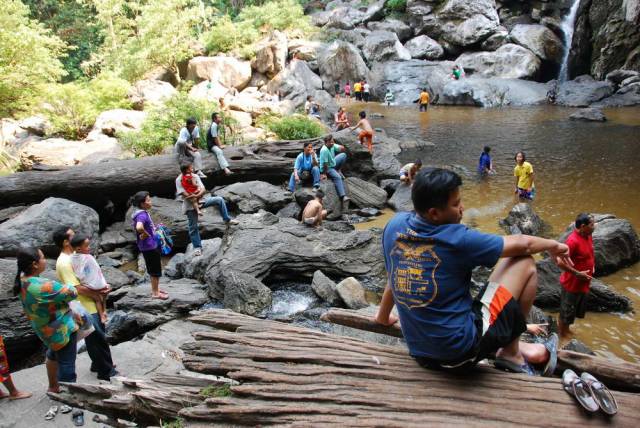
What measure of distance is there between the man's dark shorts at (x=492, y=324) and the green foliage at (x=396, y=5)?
1503 inches

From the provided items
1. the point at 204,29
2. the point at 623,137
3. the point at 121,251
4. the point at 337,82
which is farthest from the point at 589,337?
the point at 204,29

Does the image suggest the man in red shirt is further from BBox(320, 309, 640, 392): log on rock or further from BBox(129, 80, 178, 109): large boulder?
BBox(129, 80, 178, 109): large boulder

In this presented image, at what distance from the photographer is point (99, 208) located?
11.7 meters

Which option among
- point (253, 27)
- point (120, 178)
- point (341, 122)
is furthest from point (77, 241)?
point (253, 27)

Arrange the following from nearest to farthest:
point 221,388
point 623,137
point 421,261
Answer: point 421,261 < point 221,388 < point 623,137

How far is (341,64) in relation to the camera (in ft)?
100

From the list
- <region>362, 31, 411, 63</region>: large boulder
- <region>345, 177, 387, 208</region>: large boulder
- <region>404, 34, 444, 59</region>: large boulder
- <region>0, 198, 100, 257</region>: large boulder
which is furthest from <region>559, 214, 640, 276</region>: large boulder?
<region>404, 34, 444, 59</region>: large boulder

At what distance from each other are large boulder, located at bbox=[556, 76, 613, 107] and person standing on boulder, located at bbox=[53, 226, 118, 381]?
27.2m

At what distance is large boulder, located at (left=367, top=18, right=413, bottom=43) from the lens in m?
35.0

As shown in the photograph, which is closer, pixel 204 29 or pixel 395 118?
pixel 395 118

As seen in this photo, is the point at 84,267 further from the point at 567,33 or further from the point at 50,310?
the point at 567,33

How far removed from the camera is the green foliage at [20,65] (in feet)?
48.9

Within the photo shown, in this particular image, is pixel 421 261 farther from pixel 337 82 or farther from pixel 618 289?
pixel 337 82

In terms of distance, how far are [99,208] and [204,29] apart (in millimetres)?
23479
